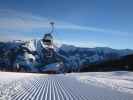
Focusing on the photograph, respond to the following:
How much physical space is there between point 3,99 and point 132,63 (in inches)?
3857

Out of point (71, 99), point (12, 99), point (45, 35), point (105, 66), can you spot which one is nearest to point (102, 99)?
point (71, 99)

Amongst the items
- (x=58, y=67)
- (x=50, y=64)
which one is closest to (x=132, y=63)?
(x=58, y=67)

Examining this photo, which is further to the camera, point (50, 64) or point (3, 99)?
point (50, 64)

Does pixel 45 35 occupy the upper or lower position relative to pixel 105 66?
upper

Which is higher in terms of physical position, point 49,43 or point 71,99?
point 49,43

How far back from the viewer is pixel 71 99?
16.0m

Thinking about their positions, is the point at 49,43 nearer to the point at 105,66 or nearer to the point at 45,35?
the point at 45,35

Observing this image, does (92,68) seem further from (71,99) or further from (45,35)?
(71,99)

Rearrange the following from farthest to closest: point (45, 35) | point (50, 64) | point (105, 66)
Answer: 1. point (50, 64)
2. point (105, 66)
3. point (45, 35)

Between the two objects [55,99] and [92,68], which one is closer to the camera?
[55,99]

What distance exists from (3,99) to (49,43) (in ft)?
199

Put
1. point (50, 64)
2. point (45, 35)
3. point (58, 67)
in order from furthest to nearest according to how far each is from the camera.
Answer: point (50, 64) → point (58, 67) → point (45, 35)

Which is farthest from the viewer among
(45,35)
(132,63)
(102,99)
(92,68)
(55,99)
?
(92,68)

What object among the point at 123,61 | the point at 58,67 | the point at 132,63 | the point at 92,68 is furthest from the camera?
the point at 58,67
